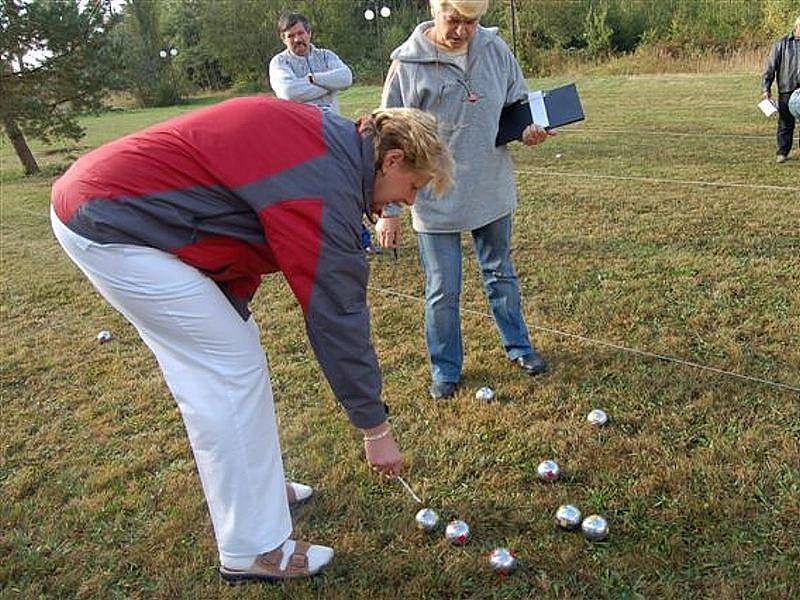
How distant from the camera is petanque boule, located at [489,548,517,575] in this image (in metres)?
2.21

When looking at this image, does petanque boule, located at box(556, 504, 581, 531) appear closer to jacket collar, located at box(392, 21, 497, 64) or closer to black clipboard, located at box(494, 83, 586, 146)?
black clipboard, located at box(494, 83, 586, 146)

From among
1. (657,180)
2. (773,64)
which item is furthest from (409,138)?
(773,64)

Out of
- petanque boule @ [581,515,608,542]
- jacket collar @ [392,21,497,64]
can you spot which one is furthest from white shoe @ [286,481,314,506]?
jacket collar @ [392,21,497,64]

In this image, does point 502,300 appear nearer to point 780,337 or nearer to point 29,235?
point 780,337

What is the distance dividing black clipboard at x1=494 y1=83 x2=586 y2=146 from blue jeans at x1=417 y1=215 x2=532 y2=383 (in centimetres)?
37

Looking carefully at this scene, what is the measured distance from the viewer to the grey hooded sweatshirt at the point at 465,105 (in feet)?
9.41

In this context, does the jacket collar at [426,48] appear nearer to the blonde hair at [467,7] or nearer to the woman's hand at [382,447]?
the blonde hair at [467,7]

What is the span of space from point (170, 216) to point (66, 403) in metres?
2.31

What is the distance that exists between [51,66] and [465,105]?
40.4 ft

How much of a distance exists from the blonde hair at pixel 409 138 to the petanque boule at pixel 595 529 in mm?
1250

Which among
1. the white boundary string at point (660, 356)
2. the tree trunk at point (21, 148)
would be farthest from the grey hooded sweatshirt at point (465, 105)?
the tree trunk at point (21, 148)

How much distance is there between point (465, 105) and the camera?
290 cm

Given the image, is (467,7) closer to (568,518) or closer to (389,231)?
(389,231)

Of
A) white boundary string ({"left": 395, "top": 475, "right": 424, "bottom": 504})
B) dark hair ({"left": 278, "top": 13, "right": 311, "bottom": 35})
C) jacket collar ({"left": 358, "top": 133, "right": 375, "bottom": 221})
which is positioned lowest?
white boundary string ({"left": 395, "top": 475, "right": 424, "bottom": 504})
